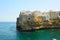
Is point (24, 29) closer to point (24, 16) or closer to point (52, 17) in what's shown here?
point (24, 16)

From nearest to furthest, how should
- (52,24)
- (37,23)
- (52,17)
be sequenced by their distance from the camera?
(37,23) < (52,24) < (52,17)

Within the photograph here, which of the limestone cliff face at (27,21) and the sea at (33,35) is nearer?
the sea at (33,35)

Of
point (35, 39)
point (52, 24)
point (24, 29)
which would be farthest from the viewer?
point (52, 24)

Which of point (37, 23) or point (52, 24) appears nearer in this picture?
point (37, 23)

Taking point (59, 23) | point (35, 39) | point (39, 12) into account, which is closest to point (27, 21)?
point (59, 23)

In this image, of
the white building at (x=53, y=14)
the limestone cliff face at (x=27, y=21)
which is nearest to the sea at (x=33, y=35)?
the limestone cliff face at (x=27, y=21)

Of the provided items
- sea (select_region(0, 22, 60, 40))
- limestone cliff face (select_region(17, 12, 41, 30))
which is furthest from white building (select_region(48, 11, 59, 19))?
sea (select_region(0, 22, 60, 40))

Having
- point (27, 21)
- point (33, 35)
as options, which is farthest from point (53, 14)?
point (33, 35)

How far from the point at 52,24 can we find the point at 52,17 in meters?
10.9

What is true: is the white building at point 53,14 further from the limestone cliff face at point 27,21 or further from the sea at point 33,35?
the sea at point 33,35

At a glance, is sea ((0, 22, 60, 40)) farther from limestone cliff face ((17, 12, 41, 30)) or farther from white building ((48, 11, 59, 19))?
white building ((48, 11, 59, 19))

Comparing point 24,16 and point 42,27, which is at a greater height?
point 24,16

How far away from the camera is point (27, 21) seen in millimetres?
49406

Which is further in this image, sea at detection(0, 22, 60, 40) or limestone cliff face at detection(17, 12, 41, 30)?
limestone cliff face at detection(17, 12, 41, 30)
